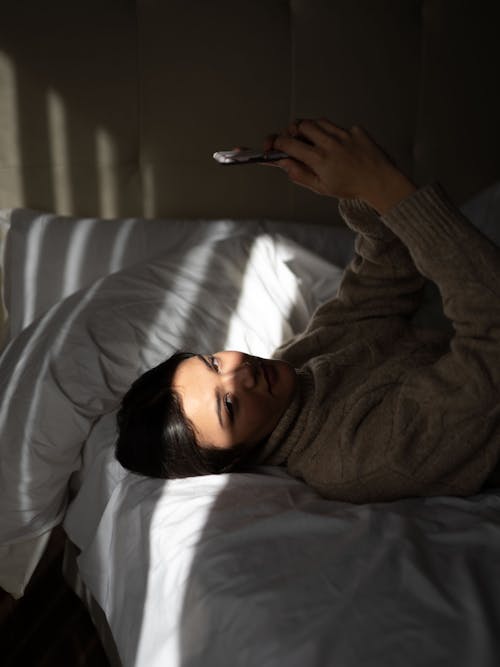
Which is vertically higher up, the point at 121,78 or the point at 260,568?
the point at 121,78

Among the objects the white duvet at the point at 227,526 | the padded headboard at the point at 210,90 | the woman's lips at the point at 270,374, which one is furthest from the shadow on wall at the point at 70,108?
the woman's lips at the point at 270,374

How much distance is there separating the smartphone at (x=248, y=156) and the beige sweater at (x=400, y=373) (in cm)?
20

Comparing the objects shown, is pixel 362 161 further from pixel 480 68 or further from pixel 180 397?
pixel 480 68

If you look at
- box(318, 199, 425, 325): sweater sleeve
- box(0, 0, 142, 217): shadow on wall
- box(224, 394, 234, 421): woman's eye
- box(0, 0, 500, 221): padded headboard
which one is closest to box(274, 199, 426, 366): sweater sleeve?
box(318, 199, 425, 325): sweater sleeve

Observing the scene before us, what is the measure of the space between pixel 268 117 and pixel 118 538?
1.23 m

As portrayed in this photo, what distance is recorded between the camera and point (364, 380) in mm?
1231

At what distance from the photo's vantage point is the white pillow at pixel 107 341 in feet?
4.22

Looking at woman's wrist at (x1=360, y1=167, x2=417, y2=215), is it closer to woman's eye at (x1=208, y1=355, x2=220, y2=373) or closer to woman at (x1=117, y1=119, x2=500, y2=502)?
woman at (x1=117, y1=119, x2=500, y2=502)

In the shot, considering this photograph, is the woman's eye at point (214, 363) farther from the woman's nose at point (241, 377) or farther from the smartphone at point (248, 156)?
the smartphone at point (248, 156)

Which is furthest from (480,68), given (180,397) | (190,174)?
(180,397)

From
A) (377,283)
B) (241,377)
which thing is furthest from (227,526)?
(377,283)

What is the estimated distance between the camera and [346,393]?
123 cm

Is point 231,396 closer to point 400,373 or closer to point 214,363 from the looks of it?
point 214,363

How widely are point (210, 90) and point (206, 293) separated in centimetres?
67
